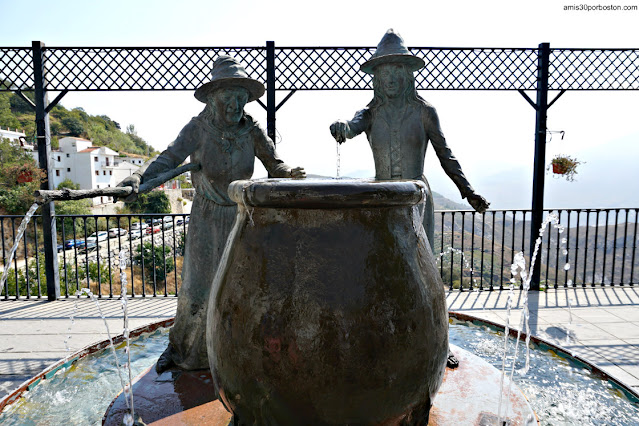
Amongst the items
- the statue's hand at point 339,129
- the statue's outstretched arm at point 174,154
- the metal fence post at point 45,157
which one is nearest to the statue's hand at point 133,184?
the statue's outstretched arm at point 174,154

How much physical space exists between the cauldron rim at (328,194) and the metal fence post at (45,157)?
5443 millimetres

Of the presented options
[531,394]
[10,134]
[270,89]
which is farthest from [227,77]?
[10,134]

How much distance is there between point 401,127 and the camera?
2.90m

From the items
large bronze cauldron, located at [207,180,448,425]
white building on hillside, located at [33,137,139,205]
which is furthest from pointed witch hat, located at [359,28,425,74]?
white building on hillside, located at [33,137,139,205]

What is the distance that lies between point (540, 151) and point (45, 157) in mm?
6984

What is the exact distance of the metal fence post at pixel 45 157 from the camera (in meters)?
5.65

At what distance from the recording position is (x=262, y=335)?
1279 millimetres

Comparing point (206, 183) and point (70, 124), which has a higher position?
point (70, 124)

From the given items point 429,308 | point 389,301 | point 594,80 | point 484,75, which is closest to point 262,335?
point 389,301

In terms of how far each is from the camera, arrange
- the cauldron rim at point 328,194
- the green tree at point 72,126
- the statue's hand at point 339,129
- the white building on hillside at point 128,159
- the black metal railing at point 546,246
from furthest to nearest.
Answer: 1. the green tree at point 72,126
2. the white building on hillside at point 128,159
3. the black metal railing at point 546,246
4. the statue's hand at point 339,129
5. the cauldron rim at point 328,194

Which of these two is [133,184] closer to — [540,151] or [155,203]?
[540,151]

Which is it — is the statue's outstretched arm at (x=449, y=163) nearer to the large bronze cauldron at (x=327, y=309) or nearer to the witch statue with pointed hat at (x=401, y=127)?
the witch statue with pointed hat at (x=401, y=127)

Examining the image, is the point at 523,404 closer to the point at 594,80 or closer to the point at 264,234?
the point at 264,234

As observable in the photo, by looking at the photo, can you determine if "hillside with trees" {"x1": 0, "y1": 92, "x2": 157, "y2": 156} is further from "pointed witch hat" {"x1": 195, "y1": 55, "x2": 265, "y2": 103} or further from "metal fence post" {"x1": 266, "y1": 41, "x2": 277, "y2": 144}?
"pointed witch hat" {"x1": 195, "y1": 55, "x2": 265, "y2": 103}
